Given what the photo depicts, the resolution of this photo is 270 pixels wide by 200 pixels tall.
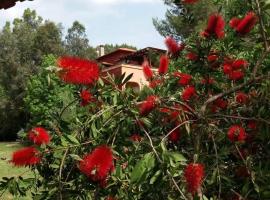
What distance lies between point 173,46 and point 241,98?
58cm

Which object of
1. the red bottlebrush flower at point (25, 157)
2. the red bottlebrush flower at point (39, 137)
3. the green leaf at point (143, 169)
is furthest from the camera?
the red bottlebrush flower at point (39, 137)

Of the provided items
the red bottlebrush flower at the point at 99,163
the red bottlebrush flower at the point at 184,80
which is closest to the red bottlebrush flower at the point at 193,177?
the red bottlebrush flower at the point at 99,163

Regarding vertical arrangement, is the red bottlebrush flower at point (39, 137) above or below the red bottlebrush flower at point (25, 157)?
above

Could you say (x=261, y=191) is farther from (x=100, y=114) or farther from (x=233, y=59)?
(x=233, y=59)

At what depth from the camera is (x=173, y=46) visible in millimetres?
3287

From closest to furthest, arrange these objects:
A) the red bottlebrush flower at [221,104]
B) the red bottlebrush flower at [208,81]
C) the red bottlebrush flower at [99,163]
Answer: the red bottlebrush flower at [99,163]
the red bottlebrush flower at [221,104]
the red bottlebrush flower at [208,81]

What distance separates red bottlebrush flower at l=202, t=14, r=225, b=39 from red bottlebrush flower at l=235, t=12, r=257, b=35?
0.08 metres

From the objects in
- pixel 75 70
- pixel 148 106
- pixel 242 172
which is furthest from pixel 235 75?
pixel 75 70

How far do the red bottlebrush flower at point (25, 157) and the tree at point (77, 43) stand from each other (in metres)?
37.0

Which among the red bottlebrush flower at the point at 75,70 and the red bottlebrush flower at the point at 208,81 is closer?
the red bottlebrush flower at the point at 75,70

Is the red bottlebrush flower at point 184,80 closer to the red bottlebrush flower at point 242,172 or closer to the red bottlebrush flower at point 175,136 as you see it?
the red bottlebrush flower at point 175,136

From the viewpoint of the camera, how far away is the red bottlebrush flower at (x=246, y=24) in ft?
8.82

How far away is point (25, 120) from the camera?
3700 cm

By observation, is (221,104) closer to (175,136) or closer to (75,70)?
(175,136)
